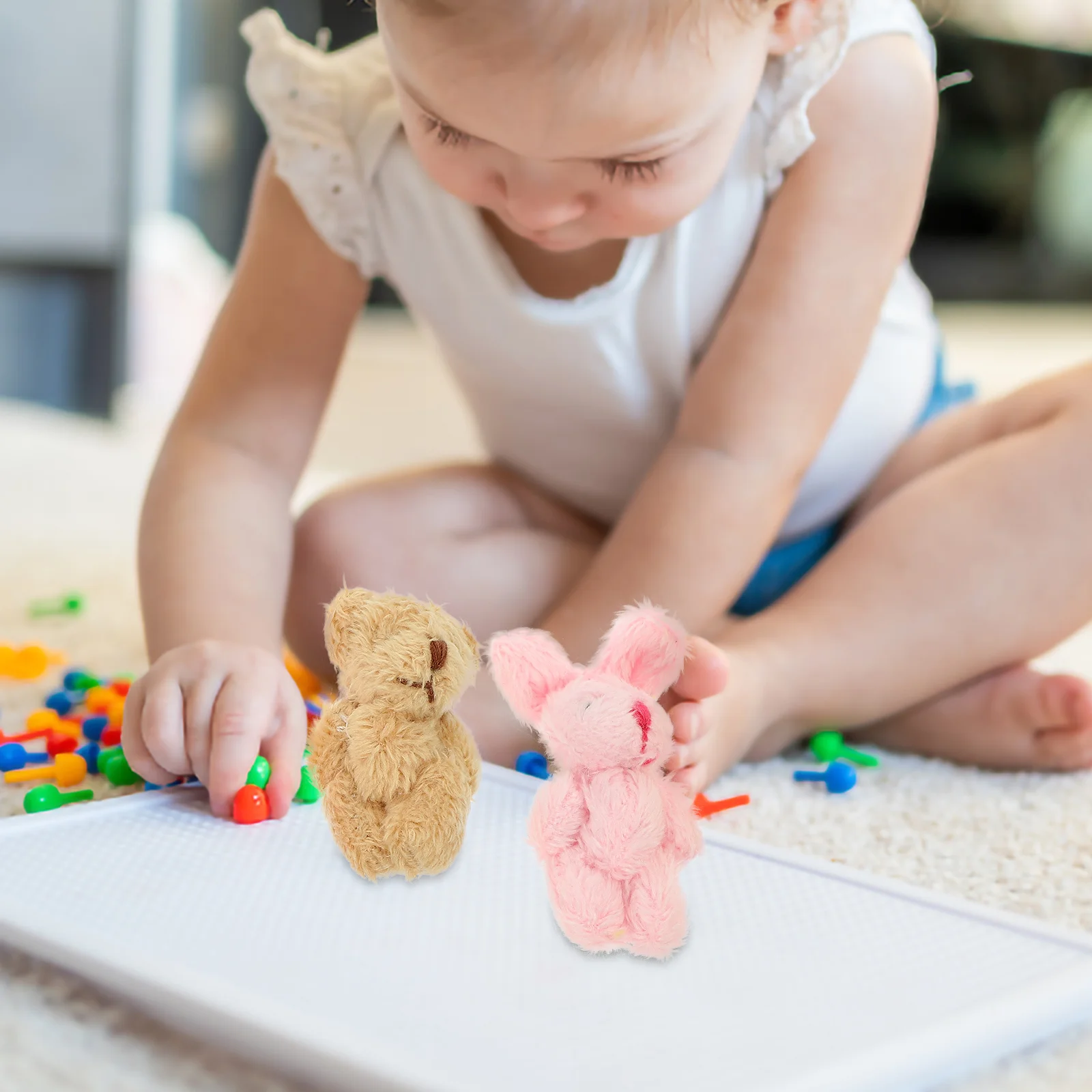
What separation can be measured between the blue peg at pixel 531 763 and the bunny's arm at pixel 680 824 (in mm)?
144

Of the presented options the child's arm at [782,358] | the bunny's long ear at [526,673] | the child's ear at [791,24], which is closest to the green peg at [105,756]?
the child's arm at [782,358]

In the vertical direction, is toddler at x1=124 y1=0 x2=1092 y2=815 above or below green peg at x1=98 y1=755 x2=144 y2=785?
above

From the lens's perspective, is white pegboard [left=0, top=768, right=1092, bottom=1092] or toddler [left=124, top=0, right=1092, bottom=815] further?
toddler [left=124, top=0, right=1092, bottom=815]

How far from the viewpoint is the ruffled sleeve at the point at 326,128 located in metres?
0.79

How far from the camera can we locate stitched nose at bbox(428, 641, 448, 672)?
0.37m

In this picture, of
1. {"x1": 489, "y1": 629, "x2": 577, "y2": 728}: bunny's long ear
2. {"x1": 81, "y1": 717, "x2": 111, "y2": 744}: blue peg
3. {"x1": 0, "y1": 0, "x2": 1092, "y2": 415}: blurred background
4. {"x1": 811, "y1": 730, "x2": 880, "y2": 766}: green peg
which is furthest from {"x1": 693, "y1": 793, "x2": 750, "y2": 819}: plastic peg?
{"x1": 0, "y1": 0, "x2": 1092, "y2": 415}: blurred background

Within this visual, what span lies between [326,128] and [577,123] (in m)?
0.35

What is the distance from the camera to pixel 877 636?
0.71 meters

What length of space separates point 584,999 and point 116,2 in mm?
2353

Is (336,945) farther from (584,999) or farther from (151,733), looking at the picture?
(151,733)

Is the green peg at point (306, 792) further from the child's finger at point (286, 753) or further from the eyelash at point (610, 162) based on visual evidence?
the eyelash at point (610, 162)

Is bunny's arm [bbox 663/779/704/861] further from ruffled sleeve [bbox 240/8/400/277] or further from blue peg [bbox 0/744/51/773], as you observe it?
ruffled sleeve [bbox 240/8/400/277]

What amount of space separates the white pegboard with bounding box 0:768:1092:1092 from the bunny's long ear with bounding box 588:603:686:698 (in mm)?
82

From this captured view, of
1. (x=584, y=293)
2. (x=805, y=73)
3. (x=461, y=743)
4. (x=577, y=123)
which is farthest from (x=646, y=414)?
(x=461, y=743)
